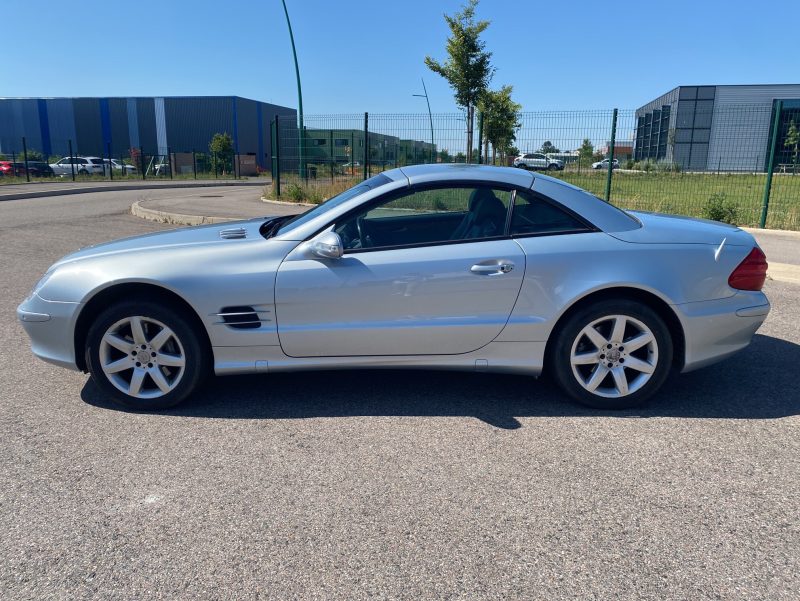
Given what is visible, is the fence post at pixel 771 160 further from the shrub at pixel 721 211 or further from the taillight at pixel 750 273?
the taillight at pixel 750 273

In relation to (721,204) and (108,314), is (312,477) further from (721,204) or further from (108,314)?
(721,204)

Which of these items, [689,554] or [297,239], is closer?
[689,554]

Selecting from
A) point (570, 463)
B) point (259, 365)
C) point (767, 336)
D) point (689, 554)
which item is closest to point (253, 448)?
point (259, 365)

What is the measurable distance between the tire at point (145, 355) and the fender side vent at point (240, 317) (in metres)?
0.23

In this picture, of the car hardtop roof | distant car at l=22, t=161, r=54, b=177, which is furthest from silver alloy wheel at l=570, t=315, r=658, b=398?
distant car at l=22, t=161, r=54, b=177

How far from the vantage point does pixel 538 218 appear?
3.94m

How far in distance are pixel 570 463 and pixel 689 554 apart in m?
0.81

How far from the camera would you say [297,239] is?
3.84 meters

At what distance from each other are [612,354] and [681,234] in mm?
912

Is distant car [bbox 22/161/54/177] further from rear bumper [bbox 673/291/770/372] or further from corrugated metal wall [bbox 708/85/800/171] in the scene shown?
rear bumper [bbox 673/291/770/372]

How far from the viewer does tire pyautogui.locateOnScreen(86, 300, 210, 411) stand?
3.76 metres

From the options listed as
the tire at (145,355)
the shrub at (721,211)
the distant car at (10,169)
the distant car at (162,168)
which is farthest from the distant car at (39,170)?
the tire at (145,355)

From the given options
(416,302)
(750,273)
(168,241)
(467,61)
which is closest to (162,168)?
(467,61)

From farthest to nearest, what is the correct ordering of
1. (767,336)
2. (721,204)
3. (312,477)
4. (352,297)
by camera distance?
(721,204)
(767,336)
(352,297)
(312,477)
